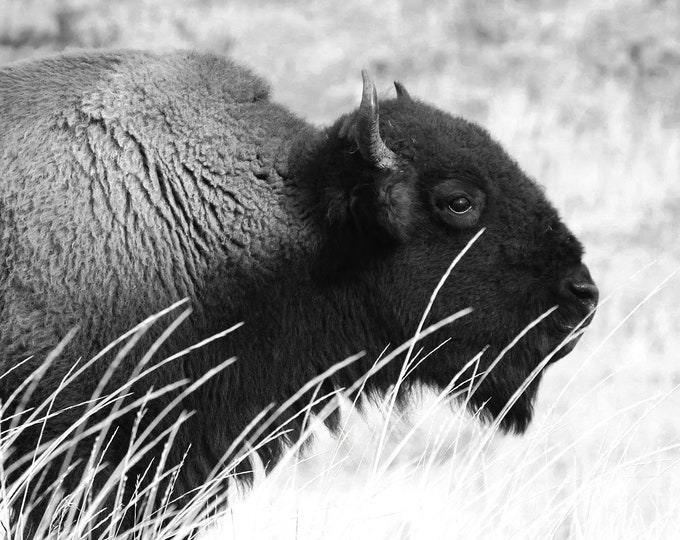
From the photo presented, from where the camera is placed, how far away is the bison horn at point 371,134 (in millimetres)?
3746

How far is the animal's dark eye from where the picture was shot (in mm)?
3975

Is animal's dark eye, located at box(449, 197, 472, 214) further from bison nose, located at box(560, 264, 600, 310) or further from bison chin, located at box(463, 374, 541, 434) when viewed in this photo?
bison chin, located at box(463, 374, 541, 434)

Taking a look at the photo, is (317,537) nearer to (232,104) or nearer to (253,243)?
(253,243)

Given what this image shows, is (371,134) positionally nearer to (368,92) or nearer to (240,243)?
(368,92)

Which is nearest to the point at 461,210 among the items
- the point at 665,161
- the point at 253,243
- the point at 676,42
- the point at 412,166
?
the point at 412,166

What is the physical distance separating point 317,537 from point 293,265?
1342mm

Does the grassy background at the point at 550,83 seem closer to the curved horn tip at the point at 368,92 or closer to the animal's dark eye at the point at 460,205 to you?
the animal's dark eye at the point at 460,205

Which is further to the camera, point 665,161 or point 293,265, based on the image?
point 665,161

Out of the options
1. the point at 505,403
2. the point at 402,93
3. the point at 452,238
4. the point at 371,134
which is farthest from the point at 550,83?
the point at 371,134

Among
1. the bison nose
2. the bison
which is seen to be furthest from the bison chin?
the bison nose

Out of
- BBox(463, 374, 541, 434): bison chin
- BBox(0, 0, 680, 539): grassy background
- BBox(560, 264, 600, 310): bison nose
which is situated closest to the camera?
BBox(560, 264, 600, 310): bison nose

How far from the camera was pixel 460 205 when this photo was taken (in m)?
3.98

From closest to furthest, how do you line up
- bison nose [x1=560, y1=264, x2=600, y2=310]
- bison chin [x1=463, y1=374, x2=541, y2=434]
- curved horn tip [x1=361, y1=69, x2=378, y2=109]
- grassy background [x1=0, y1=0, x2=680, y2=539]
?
curved horn tip [x1=361, y1=69, x2=378, y2=109] → bison nose [x1=560, y1=264, x2=600, y2=310] → bison chin [x1=463, y1=374, x2=541, y2=434] → grassy background [x1=0, y1=0, x2=680, y2=539]

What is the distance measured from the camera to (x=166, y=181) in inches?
155
